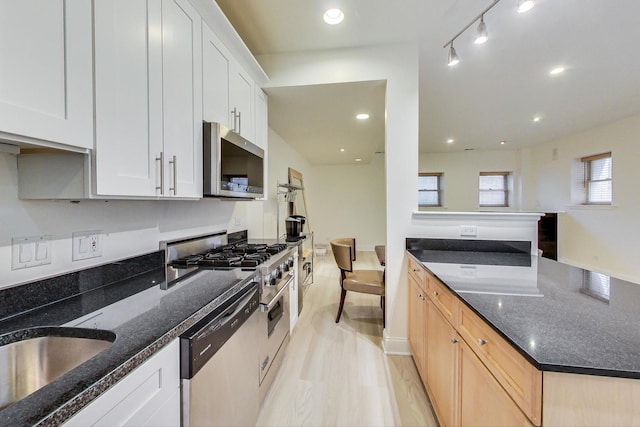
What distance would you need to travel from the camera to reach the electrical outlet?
1.07 metres

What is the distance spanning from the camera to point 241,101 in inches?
77.6

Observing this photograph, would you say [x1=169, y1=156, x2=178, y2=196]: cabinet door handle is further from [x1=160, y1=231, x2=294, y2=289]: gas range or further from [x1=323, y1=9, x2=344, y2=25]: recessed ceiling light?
[x1=323, y1=9, x2=344, y2=25]: recessed ceiling light

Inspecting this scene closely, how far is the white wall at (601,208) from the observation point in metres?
4.07

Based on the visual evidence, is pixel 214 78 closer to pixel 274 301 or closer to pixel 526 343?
pixel 274 301

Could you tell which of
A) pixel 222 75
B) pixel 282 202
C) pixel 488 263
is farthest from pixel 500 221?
pixel 282 202

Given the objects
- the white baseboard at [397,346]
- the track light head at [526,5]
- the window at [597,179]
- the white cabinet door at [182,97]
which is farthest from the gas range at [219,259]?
the window at [597,179]

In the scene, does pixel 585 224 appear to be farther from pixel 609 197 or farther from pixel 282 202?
pixel 282 202

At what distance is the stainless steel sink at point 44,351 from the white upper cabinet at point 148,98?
1.47ft

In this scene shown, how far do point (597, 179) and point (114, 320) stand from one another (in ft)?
23.6

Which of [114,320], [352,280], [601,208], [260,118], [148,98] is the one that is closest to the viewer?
[114,320]

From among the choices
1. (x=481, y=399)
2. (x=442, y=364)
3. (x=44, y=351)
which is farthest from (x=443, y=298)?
(x=44, y=351)

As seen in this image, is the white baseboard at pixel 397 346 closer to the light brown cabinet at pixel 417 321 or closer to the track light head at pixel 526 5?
the light brown cabinet at pixel 417 321

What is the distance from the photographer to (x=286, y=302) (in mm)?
2068

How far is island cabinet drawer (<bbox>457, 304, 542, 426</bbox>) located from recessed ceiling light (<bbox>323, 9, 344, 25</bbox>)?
2039 millimetres
